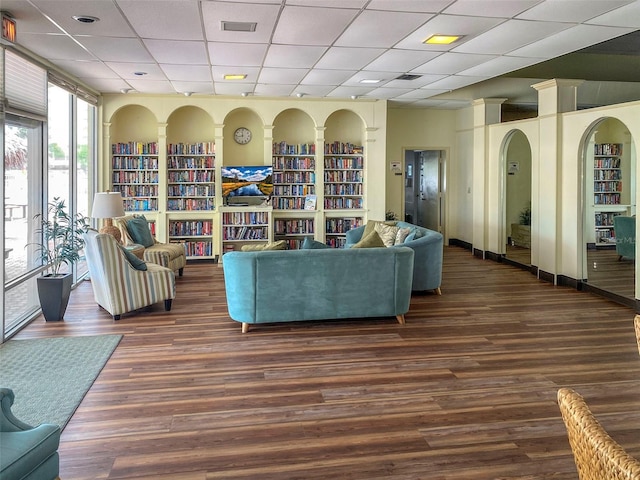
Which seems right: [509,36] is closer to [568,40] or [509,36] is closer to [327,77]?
[568,40]

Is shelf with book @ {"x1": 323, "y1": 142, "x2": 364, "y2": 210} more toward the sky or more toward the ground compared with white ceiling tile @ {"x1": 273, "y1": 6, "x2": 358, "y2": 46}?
more toward the ground

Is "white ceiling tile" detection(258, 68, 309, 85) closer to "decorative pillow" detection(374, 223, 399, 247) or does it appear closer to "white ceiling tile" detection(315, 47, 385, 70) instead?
"white ceiling tile" detection(315, 47, 385, 70)

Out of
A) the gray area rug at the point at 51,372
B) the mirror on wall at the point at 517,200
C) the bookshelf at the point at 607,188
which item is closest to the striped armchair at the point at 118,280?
the gray area rug at the point at 51,372

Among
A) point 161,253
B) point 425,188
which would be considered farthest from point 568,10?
point 425,188

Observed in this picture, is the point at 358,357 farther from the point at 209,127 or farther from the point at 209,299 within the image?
the point at 209,127

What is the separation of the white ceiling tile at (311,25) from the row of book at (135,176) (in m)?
5.05

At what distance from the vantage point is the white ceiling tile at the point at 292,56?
6086mm

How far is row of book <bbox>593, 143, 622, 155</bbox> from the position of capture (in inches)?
272

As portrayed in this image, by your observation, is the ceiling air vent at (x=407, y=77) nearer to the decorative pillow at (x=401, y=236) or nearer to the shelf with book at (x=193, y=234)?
the decorative pillow at (x=401, y=236)

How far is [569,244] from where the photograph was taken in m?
7.93

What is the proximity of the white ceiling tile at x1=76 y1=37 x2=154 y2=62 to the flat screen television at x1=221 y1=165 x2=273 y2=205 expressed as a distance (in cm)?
348

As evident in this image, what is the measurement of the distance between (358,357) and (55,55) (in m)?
4.79

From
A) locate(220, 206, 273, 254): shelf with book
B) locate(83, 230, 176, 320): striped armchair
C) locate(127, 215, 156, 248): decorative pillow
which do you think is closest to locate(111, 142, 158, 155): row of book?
locate(220, 206, 273, 254): shelf with book

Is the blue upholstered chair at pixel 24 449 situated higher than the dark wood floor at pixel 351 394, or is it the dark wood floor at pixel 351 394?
the blue upholstered chair at pixel 24 449
